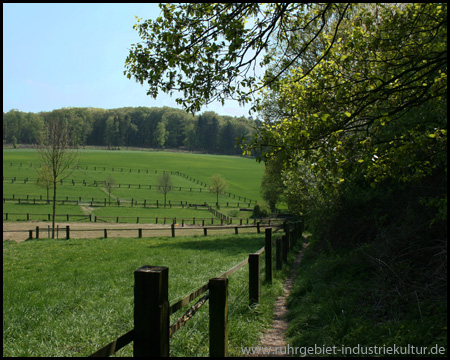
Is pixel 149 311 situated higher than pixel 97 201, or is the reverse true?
pixel 149 311

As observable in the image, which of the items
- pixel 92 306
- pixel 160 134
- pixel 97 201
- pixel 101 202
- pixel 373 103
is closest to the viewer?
pixel 373 103

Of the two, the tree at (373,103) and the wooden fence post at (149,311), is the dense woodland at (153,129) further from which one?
the wooden fence post at (149,311)

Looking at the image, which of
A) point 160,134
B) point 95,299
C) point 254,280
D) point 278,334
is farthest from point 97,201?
point 160,134

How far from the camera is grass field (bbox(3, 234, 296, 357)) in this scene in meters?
4.74

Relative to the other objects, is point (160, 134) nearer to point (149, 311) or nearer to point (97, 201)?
point (97, 201)

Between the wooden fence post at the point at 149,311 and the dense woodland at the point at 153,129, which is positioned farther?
the dense woodland at the point at 153,129

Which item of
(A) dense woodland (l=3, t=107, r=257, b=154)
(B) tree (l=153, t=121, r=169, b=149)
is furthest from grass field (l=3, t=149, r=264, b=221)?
(A) dense woodland (l=3, t=107, r=257, b=154)

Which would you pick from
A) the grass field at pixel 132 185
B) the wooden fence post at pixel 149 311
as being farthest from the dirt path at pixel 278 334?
the grass field at pixel 132 185

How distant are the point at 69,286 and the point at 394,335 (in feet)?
24.3

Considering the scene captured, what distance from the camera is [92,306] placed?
677 cm

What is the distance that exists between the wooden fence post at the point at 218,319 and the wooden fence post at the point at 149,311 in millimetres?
1176

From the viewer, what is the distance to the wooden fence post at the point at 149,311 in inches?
105

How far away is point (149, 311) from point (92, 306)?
15.6 feet

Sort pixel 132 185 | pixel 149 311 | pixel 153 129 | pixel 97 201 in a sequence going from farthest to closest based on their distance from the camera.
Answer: pixel 153 129, pixel 132 185, pixel 97 201, pixel 149 311
